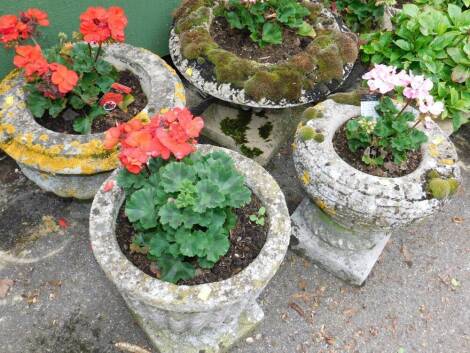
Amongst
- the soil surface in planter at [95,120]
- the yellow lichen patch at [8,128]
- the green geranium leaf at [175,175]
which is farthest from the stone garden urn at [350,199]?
the yellow lichen patch at [8,128]

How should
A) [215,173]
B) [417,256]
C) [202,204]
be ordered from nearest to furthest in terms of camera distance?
1. [202,204]
2. [215,173]
3. [417,256]

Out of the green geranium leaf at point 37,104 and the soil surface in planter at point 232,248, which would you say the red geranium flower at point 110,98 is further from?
the soil surface in planter at point 232,248

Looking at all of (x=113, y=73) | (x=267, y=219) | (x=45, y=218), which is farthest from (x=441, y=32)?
(x=45, y=218)

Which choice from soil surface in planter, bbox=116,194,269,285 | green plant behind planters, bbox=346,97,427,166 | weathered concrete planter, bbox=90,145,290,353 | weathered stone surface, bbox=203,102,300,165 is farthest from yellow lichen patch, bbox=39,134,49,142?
green plant behind planters, bbox=346,97,427,166

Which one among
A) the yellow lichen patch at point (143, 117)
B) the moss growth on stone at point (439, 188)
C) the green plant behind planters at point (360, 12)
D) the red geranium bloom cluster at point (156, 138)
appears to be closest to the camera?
the red geranium bloom cluster at point (156, 138)

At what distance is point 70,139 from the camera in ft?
8.13

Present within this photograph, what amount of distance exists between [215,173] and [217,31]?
1555 millimetres

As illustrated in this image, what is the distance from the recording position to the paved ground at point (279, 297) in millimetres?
2549

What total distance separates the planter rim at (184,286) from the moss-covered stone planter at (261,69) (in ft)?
2.34

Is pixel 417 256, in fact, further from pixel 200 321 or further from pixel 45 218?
pixel 45 218

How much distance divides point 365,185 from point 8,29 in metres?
2.05

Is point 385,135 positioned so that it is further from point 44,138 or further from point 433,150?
point 44,138

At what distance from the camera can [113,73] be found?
2832 mm

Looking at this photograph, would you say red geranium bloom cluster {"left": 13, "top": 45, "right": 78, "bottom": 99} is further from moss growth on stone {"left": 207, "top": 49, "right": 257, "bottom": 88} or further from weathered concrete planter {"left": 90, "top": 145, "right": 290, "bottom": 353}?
moss growth on stone {"left": 207, "top": 49, "right": 257, "bottom": 88}
